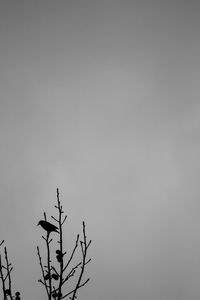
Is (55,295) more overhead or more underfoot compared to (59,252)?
more underfoot

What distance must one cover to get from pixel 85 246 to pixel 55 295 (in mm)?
937

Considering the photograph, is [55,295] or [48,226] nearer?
[55,295]

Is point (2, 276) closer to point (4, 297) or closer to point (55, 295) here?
point (4, 297)

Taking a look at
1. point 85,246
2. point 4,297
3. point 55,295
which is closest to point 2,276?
point 4,297

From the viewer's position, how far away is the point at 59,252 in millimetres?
5691

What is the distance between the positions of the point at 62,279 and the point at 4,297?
1055 millimetres

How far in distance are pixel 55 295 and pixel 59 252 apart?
68 cm

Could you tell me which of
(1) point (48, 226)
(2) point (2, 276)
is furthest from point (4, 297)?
(1) point (48, 226)

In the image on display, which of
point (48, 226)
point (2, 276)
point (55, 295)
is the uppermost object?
point (48, 226)

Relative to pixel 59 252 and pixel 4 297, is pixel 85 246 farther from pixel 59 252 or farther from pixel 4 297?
pixel 4 297

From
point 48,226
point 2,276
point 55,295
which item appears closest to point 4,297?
point 2,276

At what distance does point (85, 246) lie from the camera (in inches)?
218

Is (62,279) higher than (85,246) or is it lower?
lower

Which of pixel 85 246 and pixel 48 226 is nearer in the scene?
pixel 85 246
